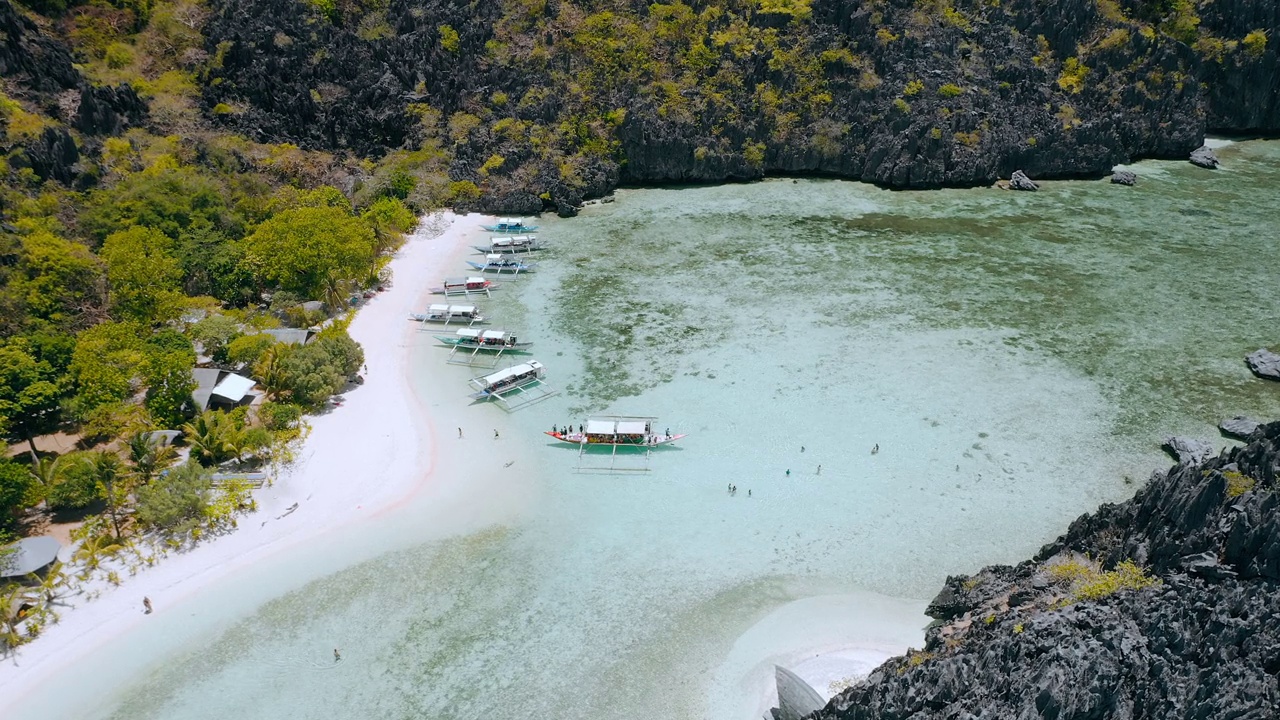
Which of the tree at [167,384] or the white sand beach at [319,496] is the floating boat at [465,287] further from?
the tree at [167,384]

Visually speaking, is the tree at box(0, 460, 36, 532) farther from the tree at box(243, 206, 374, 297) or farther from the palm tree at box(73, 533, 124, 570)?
the tree at box(243, 206, 374, 297)

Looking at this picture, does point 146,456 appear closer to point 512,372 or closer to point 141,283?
point 141,283

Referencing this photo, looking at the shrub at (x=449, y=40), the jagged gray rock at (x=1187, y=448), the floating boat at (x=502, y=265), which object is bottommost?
the jagged gray rock at (x=1187, y=448)

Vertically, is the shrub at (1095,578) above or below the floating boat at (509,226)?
below

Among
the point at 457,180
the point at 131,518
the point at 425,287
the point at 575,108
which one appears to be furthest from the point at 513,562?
the point at 575,108

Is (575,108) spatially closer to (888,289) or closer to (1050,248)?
(888,289)

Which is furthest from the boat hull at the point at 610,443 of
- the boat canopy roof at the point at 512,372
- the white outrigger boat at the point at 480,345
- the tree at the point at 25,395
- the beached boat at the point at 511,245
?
the beached boat at the point at 511,245
